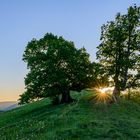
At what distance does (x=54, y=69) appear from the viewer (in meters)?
65.0

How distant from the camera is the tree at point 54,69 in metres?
65.0

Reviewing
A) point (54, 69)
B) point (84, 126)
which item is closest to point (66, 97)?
point (54, 69)

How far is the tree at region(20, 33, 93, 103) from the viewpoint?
6500 centimetres

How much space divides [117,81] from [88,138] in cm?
2739

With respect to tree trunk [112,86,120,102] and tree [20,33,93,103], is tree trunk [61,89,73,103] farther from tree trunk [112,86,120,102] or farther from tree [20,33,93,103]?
tree trunk [112,86,120,102]

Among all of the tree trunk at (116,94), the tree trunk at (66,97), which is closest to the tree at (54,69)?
the tree trunk at (66,97)

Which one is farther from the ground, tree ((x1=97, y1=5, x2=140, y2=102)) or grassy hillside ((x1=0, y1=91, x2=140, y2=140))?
tree ((x1=97, y1=5, x2=140, y2=102))

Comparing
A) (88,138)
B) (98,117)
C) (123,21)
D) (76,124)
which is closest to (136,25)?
(123,21)

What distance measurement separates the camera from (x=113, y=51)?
66.2 meters

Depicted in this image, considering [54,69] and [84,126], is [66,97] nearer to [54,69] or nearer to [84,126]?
[54,69]

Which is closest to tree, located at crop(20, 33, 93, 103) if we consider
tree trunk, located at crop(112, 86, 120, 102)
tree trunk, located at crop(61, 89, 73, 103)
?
tree trunk, located at crop(61, 89, 73, 103)

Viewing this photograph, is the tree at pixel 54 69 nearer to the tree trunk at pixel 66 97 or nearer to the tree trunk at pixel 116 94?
the tree trunk at pixel 66 97

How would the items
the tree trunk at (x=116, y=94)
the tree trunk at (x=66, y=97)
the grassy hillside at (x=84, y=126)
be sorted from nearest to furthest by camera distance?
the grassy hillside at (x=84, y=126) → the tree trunk at (x=116, y=94) → the tree trunk at (x=66, y=97)

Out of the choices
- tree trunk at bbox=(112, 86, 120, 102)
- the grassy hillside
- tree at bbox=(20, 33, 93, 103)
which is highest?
tree at bbox=(20, 33, 93, 103)
